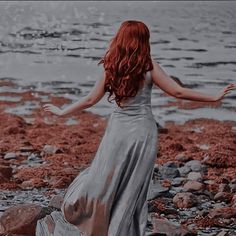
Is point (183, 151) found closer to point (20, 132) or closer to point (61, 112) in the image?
point (20, 132)

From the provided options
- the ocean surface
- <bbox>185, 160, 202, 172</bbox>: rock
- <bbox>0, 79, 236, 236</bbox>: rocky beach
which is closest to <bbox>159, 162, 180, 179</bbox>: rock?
<bbox>0, 79, 236, 236</bbox>: rocky beach

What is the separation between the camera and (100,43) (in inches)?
194

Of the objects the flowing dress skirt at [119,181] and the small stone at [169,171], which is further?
the small stone at [169,171]

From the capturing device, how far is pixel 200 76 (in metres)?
4.83

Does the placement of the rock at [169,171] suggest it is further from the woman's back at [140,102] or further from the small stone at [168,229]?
the woman's back at [140,102]

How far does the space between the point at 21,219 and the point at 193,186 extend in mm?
1224

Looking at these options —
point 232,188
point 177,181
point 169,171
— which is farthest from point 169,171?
point 232,188

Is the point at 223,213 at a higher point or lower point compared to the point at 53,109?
lower

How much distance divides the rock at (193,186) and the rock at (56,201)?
833 millimetres

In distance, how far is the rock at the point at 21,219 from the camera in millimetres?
3781

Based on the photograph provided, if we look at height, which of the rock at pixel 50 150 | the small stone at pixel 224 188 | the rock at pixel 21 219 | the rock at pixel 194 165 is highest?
the rock at pixel 21 219

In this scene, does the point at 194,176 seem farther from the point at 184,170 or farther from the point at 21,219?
the point at 21,219

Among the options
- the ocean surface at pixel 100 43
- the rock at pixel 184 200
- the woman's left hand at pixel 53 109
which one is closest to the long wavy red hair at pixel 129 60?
the woman's left hand at pixel 53 109

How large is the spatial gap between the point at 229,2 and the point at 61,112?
7.37 ft
